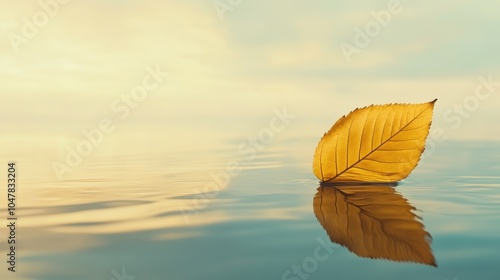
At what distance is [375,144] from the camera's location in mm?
3232

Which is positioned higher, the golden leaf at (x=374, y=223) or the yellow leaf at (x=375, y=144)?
the yellow leaf at (x=375, y=144)

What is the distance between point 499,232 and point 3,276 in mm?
1650

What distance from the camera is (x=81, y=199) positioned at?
3115mm

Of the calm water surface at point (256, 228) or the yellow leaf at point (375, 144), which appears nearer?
the calm water surface at point (256, 228)

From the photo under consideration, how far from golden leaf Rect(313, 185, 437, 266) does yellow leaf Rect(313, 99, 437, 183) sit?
0.14 metres

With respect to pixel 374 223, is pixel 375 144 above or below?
above

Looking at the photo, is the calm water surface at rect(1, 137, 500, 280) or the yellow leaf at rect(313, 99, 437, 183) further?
the yellow leaf at rect(313, 99, 437, 183)

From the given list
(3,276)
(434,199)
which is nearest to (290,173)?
(434,199)

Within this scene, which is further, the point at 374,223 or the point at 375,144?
the point at 375,144

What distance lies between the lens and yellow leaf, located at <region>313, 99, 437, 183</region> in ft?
10.2

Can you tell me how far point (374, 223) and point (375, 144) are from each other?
99 cm

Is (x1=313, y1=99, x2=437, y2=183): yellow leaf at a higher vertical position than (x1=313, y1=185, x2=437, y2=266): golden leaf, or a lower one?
higher

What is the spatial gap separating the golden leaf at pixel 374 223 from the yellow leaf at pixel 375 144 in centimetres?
14

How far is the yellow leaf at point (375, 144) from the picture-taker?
10.2 feet
